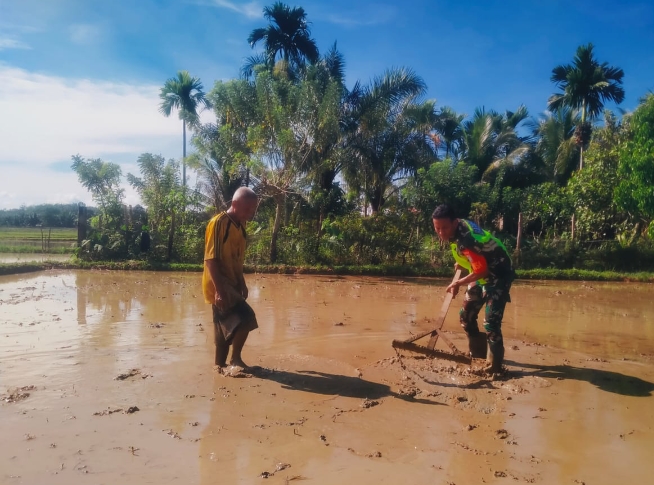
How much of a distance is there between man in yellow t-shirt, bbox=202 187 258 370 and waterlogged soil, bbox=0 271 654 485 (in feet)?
1.30

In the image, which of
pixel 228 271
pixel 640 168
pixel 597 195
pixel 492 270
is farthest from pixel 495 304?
pixel 597 195

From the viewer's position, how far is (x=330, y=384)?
4.67 metres

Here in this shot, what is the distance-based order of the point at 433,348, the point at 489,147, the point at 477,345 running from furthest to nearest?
the point at 489,147 < the point at 477,345 < the point at 433,348

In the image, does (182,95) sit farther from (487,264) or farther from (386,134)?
(487,264)

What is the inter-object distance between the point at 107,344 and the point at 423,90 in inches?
672

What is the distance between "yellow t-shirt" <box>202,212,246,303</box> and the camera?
4.78 m

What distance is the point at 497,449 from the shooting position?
3.44m

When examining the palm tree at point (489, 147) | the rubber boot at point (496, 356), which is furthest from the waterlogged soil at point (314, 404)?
the palm tree at point (489, 147)

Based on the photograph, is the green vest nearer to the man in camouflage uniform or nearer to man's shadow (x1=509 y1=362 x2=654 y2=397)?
the man in camouflage uniform

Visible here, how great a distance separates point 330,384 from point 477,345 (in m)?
1.72

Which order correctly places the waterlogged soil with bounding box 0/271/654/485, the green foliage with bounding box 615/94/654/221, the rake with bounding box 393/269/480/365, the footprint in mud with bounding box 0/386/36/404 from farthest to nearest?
the green foliage with bounding box 615/94/654/221
the rake with bounding box 393/269/480/365
the footprint in mud with bounding box 0/386/36/404
the waterlogged soil with bounding box 0/271/654/485

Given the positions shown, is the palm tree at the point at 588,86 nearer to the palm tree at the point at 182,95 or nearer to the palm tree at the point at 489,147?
the palm tree at the point at 489,147

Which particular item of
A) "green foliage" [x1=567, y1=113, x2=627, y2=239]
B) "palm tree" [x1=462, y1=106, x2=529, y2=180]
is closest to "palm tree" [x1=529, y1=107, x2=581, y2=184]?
"palm tree" [x1=462, y1=106, x2=529, y2=180]

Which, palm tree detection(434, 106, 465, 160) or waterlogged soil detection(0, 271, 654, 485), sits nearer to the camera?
waterlogged soil detection(0, 271, 654, 485)
